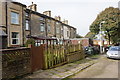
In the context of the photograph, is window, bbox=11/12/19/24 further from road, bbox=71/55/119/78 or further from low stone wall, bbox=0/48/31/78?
road, bbox=71/55/119/78

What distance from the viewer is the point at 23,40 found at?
16031mm

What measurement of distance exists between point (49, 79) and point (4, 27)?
11.5 m

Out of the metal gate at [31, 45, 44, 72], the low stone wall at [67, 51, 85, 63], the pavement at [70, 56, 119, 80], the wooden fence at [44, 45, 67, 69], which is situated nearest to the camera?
the pavement at [70, 56, 119, 80]

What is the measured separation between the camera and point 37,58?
6.13 meters

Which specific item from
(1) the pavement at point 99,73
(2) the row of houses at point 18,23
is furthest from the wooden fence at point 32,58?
(2) the row of houses at point 18,23

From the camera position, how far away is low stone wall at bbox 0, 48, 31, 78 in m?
4.46

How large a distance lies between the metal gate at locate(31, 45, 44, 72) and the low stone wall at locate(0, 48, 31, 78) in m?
0.30

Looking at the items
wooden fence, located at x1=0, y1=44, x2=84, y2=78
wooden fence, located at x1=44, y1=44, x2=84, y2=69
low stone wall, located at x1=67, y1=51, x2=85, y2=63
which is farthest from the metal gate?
low stone wall, located at x1=67, y1=51, x2=85, y2=63

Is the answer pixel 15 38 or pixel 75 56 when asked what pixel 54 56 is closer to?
pixel 75 56

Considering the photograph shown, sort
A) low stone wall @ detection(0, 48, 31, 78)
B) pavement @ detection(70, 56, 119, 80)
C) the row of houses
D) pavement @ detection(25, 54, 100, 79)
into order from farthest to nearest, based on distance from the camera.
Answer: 1. the row of houses
2. pavement @ detection(70, 56, 119, 80)
3. pavement @ detection(25, 54, 100, 79)
4. low stone wall @ detection(0, 48, 31, 78)

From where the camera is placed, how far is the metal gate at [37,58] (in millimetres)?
5855

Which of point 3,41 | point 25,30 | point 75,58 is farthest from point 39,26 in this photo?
point 75,58

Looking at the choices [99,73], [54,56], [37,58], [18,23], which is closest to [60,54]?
[54,56]

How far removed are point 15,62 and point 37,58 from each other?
1476mm
